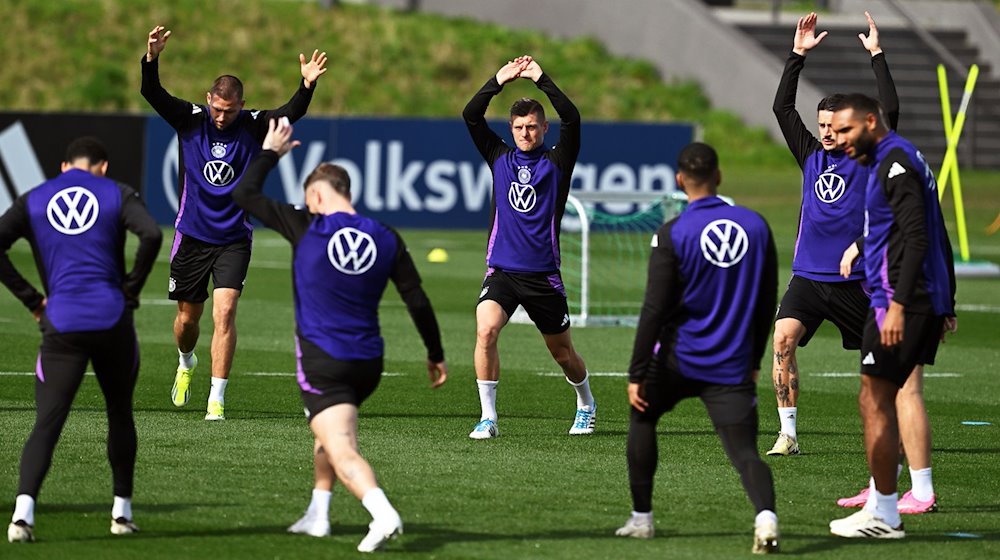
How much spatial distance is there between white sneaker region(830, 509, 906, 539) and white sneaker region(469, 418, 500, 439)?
10.1 ft

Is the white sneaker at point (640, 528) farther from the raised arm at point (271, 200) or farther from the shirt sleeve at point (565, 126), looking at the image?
the shirt sleeve at point (565, 126)

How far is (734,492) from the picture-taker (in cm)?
886

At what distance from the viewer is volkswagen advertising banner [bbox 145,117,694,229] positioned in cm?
2661

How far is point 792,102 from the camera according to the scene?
10141mm

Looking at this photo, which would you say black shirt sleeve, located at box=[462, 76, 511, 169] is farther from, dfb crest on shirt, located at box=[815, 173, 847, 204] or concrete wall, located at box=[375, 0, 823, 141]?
concrete wall, located at box=[375, 0, 823, 141]

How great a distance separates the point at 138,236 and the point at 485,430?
11.8ft

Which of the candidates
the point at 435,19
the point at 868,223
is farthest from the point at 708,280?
the point at 435,19

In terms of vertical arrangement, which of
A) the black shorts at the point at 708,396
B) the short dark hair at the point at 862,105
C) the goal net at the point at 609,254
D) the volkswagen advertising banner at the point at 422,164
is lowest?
the black shorts at the point at 708,396

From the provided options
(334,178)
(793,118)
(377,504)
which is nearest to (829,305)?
(793,118)

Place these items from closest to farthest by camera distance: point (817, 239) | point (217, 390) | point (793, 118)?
point (817, 239)
point (793, 118)
point (217, 390)

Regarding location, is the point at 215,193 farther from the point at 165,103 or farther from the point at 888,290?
the point at 888,290

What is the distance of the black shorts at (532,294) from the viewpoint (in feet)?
34.6

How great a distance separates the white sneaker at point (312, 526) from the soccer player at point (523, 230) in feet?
9.76

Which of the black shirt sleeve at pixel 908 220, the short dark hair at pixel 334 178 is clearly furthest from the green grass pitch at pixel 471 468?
the short dark hair at pixel 334 178
